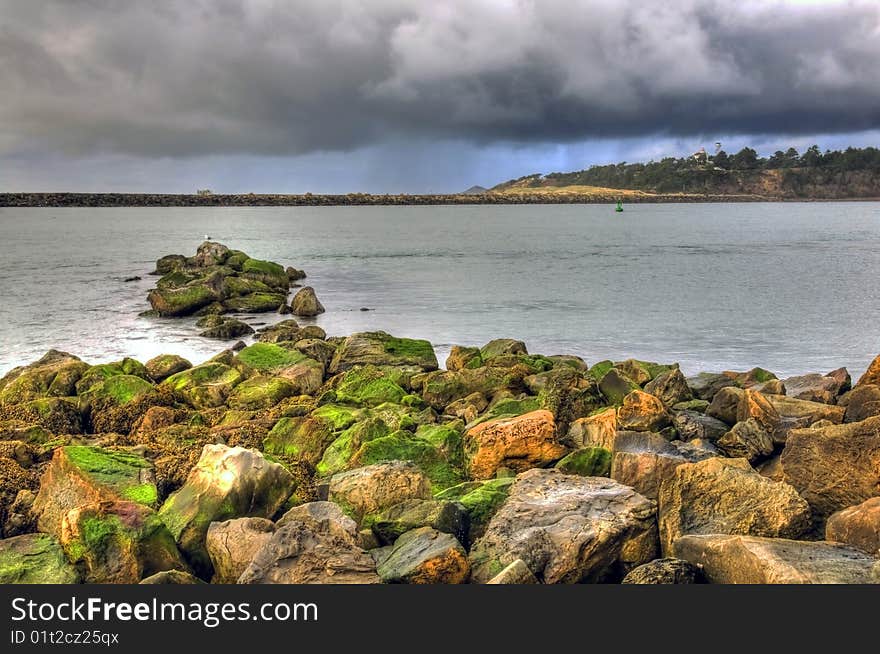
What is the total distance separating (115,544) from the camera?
557 cm

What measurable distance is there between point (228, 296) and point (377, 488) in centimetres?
2207

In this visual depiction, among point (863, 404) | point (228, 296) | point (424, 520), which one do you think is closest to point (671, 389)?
point (863, 404)

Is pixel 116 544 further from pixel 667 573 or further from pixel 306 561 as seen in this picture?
pixel 667 573

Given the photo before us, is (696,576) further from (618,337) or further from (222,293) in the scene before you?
(222,293)

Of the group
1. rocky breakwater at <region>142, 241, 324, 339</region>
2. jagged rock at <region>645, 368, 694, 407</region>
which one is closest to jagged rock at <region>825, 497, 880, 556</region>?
jagged rock at <region>645, 368, 694, 407</region>

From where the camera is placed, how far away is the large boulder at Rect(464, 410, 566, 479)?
7.66 meters

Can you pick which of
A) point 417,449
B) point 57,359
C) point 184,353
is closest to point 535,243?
point 184,353

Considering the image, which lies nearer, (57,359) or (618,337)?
(57,359)

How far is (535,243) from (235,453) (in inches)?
2464

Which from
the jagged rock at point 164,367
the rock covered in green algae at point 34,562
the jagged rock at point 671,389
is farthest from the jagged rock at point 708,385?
the rock covered in green algae at point 34,562

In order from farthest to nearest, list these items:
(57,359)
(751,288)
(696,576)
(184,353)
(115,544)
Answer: (751,288) < (184,353) < (57,359) < (115,544) < (696,576)

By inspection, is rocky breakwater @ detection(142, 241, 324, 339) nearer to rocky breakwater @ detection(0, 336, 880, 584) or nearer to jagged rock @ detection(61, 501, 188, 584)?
rocky breakwater @ detection(0, 336, 880, 584)

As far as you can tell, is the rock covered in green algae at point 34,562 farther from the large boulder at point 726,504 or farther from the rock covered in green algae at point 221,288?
the rock covered in green algae at point 221,288

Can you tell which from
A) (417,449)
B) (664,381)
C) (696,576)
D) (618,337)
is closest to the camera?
(696,576)
